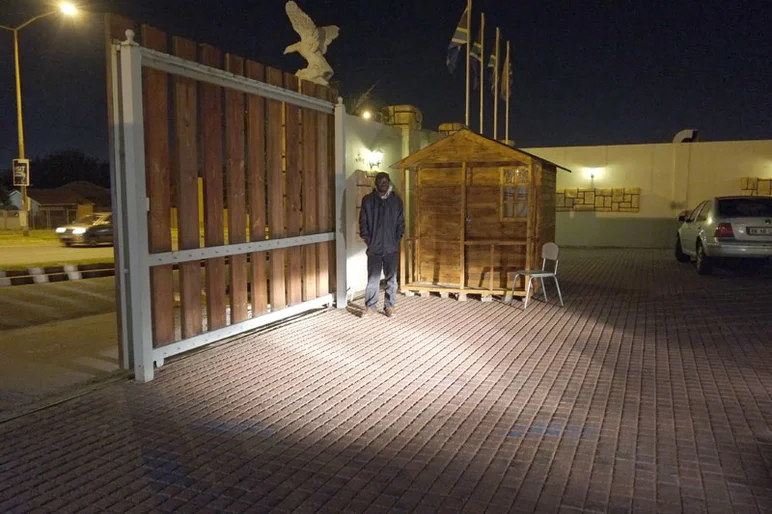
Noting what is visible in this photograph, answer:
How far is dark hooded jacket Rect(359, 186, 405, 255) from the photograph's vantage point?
8.66 meters

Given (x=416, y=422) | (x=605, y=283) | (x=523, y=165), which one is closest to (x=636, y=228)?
(x=605, y=283)

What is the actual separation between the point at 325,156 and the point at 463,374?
4185 mm

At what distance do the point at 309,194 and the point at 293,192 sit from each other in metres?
0.44

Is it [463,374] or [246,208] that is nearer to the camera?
[463,374]

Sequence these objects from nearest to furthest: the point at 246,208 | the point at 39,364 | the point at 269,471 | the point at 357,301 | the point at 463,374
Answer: the point at 269,471 < the point at 463,374 < the point at 39,364 < the point at 246,208 < the point at 357,301

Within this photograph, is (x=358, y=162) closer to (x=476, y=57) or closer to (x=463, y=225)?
(x=463, y=225)

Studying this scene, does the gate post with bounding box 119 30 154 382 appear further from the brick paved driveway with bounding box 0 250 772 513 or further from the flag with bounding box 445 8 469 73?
the flag with bounding box 445 8 469 73

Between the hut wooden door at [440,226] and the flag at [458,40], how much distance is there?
8.41 metres

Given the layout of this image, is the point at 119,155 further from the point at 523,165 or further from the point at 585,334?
the point at 523,165

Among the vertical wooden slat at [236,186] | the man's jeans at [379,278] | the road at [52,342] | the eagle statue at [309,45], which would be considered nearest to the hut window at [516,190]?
the man's jeans at [379,278]

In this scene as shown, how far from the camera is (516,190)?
10.3m

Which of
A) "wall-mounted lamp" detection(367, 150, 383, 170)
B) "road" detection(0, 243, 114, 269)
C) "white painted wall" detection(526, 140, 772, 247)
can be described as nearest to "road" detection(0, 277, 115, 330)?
"road" detection(0, 243, 114, 269)

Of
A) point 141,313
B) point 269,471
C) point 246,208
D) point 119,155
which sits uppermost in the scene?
point 119,155

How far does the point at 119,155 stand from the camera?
5.54m
